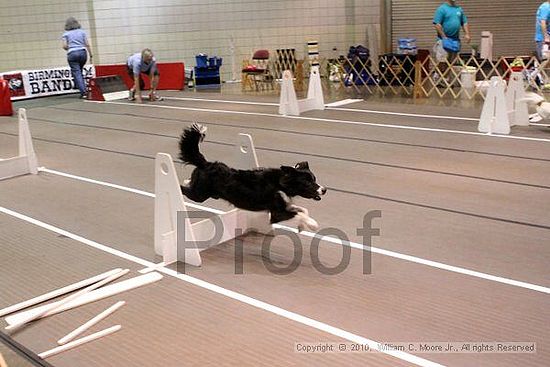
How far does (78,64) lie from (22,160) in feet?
21.4

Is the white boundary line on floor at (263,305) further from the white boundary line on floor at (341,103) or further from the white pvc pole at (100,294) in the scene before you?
the white boundary line on floor at (341,103)

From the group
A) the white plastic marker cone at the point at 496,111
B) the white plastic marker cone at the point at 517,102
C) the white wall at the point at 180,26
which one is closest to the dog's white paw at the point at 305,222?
the white plastic marker cone at the point at 496,111

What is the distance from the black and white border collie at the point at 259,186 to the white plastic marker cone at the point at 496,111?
13.6ft

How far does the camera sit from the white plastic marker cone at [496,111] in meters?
6.89

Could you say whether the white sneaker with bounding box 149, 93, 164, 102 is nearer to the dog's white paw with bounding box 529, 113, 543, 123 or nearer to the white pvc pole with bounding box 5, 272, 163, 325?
the dog's white paw with bounding box 529, 113, 543, 123

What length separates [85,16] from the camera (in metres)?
13.7

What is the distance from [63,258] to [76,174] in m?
2.38

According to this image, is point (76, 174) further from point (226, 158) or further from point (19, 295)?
point (19, 295)

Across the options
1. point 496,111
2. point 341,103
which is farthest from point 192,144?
point 341,103

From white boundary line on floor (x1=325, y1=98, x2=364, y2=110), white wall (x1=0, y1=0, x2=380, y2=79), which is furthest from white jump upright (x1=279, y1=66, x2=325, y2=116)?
white wall (x1=0, y1=0, x2=380, y2=79)

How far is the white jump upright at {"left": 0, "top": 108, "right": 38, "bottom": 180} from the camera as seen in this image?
19.0 feet

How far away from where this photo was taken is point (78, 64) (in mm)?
11961

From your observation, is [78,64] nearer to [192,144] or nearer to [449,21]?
[449,21]

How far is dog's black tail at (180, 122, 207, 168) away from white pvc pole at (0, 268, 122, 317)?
835 millimetres
